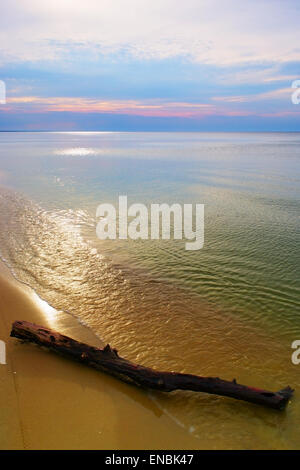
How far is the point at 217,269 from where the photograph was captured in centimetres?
1449

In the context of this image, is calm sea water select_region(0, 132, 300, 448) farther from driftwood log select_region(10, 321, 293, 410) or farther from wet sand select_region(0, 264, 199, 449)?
wet sand select_region(0, 264, 199, 449)

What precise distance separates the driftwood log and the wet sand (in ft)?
0.71

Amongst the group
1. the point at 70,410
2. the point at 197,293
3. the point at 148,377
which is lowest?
the point at 70,410

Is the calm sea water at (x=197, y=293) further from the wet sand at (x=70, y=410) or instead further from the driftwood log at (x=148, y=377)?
the wet sand at (x=70, y=410)

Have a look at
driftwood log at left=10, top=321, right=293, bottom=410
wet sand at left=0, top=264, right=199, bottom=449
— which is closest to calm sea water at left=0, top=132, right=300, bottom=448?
driftwood log at left=10, top=321, right=293, bottom=410

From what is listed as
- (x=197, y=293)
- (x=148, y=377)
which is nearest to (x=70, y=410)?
(x=148, y=377)

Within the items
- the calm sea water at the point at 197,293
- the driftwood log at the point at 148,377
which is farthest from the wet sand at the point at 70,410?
the calm sea water at the point at 197,293

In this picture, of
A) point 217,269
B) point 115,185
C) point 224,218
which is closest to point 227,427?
point 217,269

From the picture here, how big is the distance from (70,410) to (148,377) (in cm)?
185

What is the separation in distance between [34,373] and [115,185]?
99.1 feet

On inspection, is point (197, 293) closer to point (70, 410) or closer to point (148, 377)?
point (148, 377)

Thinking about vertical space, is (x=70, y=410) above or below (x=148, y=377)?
below

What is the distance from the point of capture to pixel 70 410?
7289 millimetres
